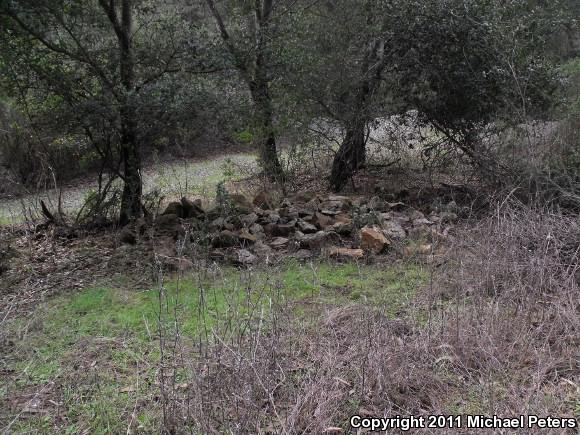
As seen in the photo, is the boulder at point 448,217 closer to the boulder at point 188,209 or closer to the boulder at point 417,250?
the boulder at point 417,250

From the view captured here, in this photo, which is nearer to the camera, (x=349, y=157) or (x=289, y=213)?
(x=289, y=213)

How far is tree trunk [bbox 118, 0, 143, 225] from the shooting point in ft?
23.1

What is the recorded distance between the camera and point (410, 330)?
157 inches

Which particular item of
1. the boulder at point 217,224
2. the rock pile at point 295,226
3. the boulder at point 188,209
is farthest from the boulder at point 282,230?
the boulder at point 188,209

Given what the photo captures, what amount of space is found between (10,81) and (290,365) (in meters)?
5.37

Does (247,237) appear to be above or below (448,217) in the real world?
above

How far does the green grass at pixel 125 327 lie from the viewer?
329 centimetres

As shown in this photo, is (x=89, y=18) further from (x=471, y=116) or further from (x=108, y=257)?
(x=471, y=116)

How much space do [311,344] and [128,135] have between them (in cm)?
468

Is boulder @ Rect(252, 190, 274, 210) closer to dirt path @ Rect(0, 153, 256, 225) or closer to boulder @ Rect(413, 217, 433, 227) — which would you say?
dirt path @ Rect(0, 153, 256, 225)

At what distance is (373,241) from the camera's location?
6.20 meters

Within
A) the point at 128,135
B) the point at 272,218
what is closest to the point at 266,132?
the point at 272,218

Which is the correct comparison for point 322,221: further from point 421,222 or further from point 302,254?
point 421,222

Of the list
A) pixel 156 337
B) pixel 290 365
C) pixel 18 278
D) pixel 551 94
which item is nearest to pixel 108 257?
pixel 18 278
